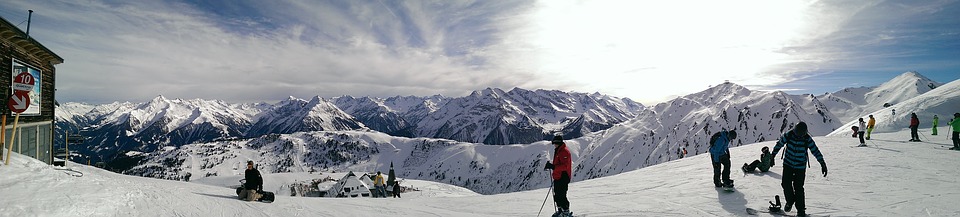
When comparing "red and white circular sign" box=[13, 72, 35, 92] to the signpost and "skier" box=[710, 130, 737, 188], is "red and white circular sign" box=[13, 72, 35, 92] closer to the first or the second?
the signpost

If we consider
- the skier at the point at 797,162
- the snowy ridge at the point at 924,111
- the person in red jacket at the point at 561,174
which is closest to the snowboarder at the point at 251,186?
the person in red jacket at the point at 561,174

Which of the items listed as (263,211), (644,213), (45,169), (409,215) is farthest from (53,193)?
(644,213)

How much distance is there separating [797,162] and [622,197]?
18.1ft

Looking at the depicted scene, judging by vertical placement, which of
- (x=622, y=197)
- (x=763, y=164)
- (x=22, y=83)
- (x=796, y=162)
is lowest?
(x=622, y=197)

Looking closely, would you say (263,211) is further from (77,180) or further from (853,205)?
(853,205)

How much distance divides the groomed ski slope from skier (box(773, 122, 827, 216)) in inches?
35.7

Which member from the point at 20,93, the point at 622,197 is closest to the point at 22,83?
the point at 20,93

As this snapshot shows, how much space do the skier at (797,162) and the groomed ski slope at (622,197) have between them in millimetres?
908

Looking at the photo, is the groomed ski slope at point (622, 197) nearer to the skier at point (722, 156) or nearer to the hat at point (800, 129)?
the skier at point (722, 156)

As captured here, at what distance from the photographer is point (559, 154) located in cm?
1007

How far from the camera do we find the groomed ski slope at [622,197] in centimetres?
759

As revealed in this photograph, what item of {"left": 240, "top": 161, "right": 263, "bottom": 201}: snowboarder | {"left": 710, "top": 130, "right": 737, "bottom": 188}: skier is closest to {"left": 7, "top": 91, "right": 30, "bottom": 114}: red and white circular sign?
{"left": 240, "top": 161, "right": 263, "bottom": 201}: snowboarder

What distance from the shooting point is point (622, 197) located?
14.0 meters

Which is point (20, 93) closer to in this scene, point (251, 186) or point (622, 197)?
point (251, 186)
